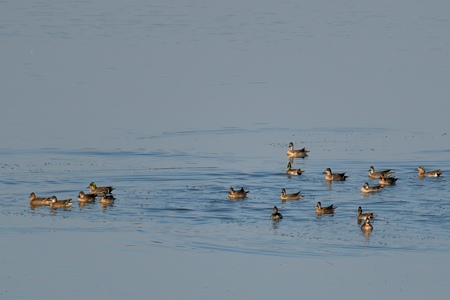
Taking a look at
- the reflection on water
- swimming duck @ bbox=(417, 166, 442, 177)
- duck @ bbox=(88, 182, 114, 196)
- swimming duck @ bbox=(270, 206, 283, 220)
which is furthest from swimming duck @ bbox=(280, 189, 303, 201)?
duck @ bbox=(88, 182, 114, 196)

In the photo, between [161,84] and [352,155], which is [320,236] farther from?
[161,84]

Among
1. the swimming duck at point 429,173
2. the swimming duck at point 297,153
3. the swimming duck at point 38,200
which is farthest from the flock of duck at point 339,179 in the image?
the swimming duck at point 38,200

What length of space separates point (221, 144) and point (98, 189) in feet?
22.8

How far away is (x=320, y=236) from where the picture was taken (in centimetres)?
2480

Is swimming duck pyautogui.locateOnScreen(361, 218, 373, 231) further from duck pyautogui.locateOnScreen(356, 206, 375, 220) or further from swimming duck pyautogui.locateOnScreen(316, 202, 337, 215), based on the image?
swimming duck pyautogui.locateOnScreen(316, 202, 337, 215)

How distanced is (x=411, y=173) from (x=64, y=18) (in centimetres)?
3681

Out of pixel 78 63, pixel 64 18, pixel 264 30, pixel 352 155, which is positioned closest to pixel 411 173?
pixel 352 155

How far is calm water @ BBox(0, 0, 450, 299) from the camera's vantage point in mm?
23031

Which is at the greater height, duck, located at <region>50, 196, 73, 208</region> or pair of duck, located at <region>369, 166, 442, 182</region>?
pair of duck, located at <region>369, 166, 442, 182</region>

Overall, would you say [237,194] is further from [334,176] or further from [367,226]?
[367,226]

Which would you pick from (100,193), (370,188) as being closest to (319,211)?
(370,188)

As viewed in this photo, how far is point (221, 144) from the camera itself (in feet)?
115

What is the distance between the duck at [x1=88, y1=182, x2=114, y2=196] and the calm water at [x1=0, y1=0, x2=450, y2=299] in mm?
391

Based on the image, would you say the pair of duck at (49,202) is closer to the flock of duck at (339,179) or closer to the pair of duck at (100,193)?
the pair of duck at (100,193)
